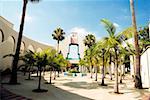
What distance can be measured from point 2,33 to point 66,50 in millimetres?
33402

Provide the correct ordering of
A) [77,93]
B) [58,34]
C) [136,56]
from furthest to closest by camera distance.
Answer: [58,34] < [136,56] < [77,93]

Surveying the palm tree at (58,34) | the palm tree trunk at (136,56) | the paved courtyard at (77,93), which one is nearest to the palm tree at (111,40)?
the paved courtyard at (77,93)

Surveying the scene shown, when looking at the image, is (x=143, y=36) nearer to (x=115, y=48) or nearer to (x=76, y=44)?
(x=115, y=48)

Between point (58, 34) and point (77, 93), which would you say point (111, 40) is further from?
point (58, 34)

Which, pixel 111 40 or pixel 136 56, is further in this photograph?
pixel 136 56

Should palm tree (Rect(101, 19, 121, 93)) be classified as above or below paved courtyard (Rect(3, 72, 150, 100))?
above

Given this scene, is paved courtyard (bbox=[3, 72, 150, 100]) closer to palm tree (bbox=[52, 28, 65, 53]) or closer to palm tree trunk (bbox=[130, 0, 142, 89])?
palm tree trunk (bbox=[130, 0, 142, 89])

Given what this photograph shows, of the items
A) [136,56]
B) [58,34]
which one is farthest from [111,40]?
[58,34]

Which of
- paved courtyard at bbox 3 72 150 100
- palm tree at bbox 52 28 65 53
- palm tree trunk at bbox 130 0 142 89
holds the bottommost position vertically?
paved courtyard at bbox 3 72 150 100

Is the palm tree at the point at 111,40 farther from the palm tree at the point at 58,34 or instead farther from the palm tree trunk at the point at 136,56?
the palm tree at the point at 58,34

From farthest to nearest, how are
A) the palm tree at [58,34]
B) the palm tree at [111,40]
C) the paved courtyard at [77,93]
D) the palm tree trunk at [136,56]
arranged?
the palm tree at [58,34]
the palm tree trunk at [136,56]
the palm tree at [111,40]
the paved courtyard at [77,93]

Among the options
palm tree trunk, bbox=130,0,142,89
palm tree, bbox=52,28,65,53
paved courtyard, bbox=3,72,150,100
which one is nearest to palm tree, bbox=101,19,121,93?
paved courtyard, bbox=3,72,150,100

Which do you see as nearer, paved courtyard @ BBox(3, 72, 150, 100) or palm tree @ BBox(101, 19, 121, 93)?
paved courtyard @ BBox(3, 72, 150, 100)

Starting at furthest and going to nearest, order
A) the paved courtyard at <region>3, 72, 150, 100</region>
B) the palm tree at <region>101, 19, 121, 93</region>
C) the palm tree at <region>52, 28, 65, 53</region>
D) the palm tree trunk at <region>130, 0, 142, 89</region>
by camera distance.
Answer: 1. the palm tree at <region>52, 28, 65, 53</region>
2. the palm tree trunk at <region>130, 0, 142, 89</region>
3. the palm tree at <region>101, 19, 121, 93</region>
4. the paved courtyard at <region>3, 72, 150, 100</region>
